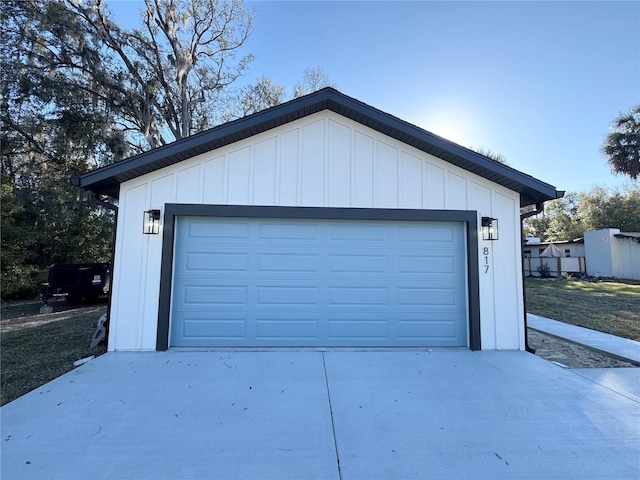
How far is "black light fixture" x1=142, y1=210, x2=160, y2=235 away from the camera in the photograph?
4918 mm

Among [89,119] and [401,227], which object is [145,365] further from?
[89,119]

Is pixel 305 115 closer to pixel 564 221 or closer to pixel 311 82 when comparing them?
pixel 311 82

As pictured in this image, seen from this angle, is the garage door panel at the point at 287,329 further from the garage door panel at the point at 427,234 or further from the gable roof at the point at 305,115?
the gable roof at the point at 305,115

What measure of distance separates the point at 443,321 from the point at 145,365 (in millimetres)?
4639

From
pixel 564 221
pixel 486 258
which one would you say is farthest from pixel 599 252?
pixel 486 258

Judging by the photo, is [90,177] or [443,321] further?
[443,321]

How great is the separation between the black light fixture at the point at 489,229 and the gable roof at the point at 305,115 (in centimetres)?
69

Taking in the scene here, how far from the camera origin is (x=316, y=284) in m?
5.14

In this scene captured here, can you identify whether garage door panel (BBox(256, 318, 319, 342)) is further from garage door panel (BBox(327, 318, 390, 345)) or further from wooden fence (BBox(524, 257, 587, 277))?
wooden fence (BBox(524, 257, 587, 277))

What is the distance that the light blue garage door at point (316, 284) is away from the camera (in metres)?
5.04

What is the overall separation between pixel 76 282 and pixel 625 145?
24.4 metres

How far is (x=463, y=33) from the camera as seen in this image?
27.0 ft

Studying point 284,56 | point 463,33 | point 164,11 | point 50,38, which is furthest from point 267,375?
point 164,11

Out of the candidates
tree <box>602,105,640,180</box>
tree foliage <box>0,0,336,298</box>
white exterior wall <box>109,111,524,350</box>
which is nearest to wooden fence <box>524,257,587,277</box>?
tree <box>602,105,640,180</box>
